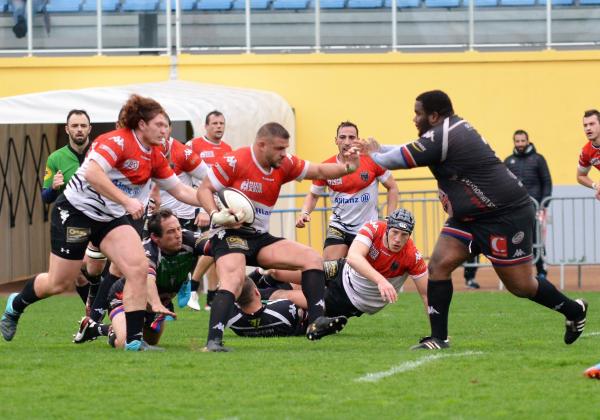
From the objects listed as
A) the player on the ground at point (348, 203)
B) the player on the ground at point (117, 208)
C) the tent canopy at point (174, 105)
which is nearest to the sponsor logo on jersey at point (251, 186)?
the player on the ground at point (117, 208)

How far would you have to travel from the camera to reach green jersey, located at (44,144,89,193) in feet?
40.9

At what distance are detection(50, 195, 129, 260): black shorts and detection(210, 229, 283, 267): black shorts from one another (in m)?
0.68

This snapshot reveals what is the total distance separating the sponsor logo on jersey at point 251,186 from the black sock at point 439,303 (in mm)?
1406

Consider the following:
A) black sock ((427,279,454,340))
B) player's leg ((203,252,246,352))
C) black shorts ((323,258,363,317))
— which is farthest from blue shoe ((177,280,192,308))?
black sock ((427,279,454,340))

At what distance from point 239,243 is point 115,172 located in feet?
3.39

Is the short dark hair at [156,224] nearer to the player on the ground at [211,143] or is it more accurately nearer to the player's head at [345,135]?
the player's head at [345,135]

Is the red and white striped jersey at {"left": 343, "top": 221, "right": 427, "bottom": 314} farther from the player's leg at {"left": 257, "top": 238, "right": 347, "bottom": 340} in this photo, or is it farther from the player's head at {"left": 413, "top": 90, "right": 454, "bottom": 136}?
the player's head at {"left": 413, "top": 90, "right": 454, "bottom": 136}

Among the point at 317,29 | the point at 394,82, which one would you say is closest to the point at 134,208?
the point at 317,29

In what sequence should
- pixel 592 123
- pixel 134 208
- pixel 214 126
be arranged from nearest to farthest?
pixel 134 208, pixel 592 123, pixel 214 126

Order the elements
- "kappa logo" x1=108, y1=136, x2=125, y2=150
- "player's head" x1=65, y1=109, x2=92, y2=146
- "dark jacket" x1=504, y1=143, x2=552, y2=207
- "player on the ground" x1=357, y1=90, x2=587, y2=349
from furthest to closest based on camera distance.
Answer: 1. "dark jacket" x1=504, y1=143, x2=552, y2=207
2. "player's head" x1=65, y1=109, x2=92, y2=146
3. "kappa logo" x1=108, y1=136, x2=125, y2=150
4. "player on the ground" x1=357, y1=90, x2=587, y2=349

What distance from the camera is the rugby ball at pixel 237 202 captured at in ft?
31.6

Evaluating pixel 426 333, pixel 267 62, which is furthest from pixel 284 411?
pixel 267 62

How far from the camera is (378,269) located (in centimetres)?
1096

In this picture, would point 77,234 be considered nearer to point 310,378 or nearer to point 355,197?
point 310,378
